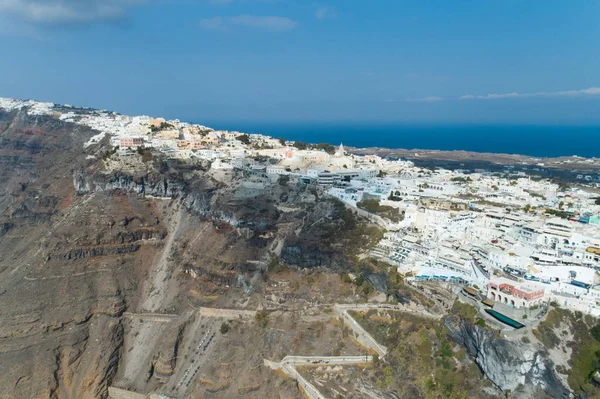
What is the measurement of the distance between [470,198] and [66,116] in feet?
232

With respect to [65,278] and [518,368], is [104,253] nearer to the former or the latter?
[65,278]

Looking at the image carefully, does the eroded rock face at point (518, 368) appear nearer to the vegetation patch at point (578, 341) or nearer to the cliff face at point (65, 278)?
the vegetation patch at point (578, 341)

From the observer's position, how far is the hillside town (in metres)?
28.5

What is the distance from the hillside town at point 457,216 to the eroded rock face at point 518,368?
3.26 meters

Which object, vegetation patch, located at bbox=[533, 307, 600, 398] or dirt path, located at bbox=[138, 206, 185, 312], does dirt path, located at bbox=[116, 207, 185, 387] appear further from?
vegetation patch, located at bbox=[533, 307, 600, 398]

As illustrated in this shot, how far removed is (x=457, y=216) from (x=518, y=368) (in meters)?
15.2

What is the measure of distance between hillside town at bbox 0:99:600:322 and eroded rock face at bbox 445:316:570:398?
3.26 m

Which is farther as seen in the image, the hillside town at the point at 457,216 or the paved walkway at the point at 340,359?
the hillside town at the point at 457,216

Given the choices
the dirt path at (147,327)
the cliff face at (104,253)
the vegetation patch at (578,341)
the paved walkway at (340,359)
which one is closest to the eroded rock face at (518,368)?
the vegetation patch at (578,341)

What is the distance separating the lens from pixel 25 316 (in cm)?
3509

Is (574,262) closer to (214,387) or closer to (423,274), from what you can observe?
(423,274)

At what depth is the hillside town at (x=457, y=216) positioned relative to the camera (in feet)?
93.7

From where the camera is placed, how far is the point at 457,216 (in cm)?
3734

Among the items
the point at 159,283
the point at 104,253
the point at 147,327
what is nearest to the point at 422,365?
the point at 147,327
